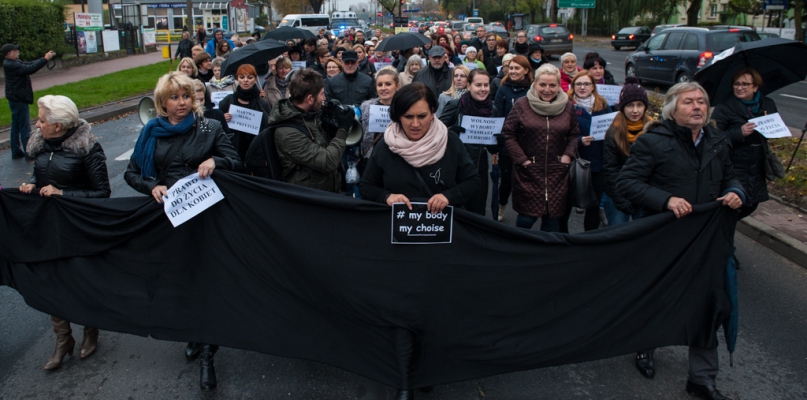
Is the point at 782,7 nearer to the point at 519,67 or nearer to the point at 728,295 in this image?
the point at 519,67

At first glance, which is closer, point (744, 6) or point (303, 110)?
point (303, 110)

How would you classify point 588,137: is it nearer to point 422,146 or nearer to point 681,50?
point 422,146

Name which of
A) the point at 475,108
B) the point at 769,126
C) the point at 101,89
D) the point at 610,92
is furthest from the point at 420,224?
the point at 101,89

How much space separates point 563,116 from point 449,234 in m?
2.40

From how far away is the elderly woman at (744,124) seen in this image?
5.23 metres

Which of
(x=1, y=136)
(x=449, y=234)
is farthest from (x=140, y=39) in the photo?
(x=449, y=234)

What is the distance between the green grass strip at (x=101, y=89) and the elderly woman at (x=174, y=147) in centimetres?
1135

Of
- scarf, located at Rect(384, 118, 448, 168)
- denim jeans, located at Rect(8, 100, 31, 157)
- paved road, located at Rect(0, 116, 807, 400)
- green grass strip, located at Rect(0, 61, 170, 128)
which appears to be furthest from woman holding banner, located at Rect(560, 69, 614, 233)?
green grass strip, located at Rect(0, 61, 170, 128)

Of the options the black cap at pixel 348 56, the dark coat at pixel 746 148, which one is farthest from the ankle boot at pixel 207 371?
the black cap at pixel 348 56

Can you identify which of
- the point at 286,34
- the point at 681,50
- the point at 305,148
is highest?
the point at 286,34

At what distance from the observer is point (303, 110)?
438cm

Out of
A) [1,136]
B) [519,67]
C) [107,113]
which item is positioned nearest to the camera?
[519,67]

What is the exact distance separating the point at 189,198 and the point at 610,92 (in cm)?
550

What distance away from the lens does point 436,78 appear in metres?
8.98
